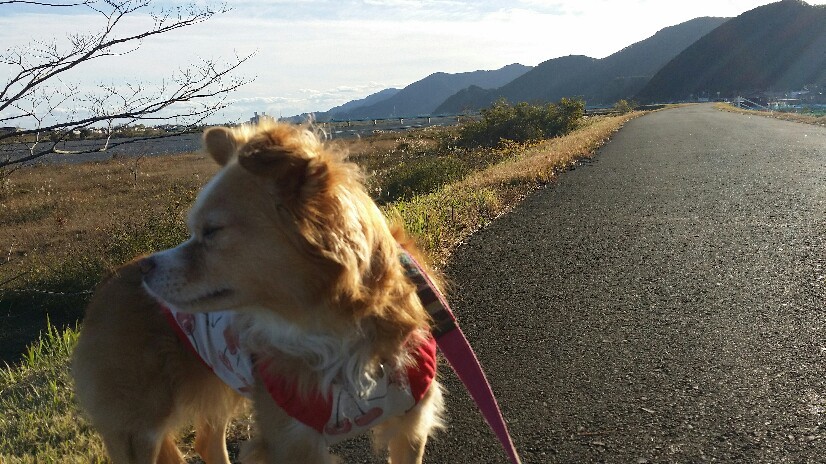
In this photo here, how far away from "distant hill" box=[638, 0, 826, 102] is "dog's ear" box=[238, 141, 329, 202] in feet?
540

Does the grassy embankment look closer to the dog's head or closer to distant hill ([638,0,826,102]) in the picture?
the dog's head

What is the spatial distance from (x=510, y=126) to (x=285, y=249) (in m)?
25.2

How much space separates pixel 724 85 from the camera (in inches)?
6053

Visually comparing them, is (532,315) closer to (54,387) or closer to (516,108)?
(54,387)

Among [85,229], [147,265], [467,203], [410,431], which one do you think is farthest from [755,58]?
[147,265]

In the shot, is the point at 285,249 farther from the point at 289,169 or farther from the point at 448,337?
the point at 448,337

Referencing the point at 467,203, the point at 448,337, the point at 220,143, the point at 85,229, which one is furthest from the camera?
the point at 85,229

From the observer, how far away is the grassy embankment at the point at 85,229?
3.61m

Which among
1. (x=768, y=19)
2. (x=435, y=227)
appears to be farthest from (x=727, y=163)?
(x=768, y=19)

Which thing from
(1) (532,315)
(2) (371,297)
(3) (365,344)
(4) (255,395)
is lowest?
(1) (532,315)

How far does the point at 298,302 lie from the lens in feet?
8.16

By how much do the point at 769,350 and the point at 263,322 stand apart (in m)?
3.43

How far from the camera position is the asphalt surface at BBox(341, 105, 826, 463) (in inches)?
128

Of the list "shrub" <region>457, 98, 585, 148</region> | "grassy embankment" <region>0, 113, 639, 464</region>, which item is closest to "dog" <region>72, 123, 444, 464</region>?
"grassy embankment" <region>0, 113, 639, 464</region>
